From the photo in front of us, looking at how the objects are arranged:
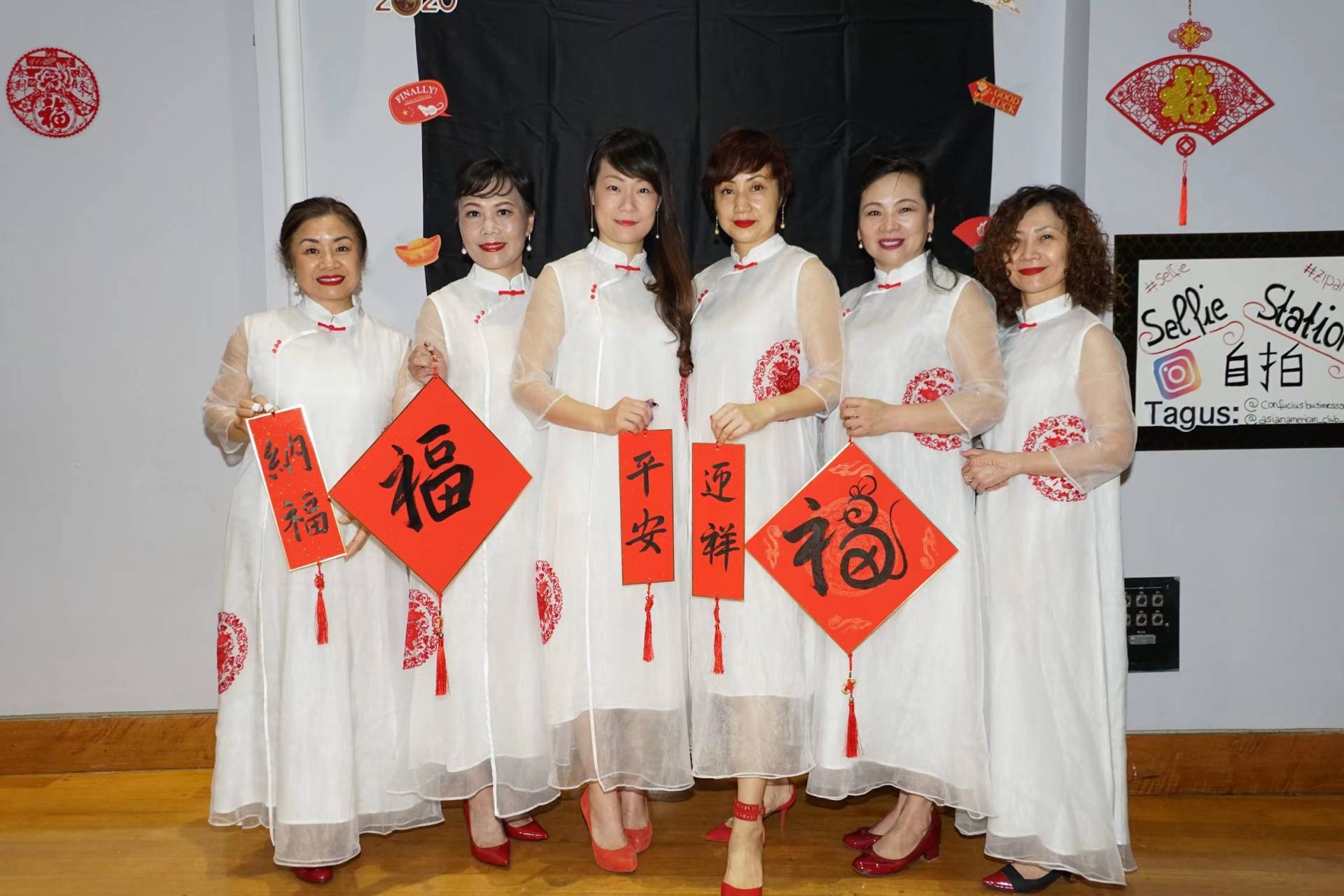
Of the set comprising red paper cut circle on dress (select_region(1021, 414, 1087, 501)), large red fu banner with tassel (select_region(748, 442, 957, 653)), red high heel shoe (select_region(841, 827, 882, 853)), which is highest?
red paper cut circle on dress (select_region(1021, 414, 1087, 501))

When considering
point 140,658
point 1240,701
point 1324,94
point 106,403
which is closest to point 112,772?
point 140,658

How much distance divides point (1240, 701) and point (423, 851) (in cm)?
243

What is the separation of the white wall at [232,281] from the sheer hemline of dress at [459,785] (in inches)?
45.7

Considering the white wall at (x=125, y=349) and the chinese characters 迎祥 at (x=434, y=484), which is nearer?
the chinese characters 迎祥 at (x=434, y=484)

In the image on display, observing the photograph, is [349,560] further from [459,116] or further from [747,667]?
[459,116]

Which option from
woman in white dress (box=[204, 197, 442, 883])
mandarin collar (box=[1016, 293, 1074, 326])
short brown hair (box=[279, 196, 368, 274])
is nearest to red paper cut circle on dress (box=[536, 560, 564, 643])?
woman in white dress (box=[204, 197, 442, 883])

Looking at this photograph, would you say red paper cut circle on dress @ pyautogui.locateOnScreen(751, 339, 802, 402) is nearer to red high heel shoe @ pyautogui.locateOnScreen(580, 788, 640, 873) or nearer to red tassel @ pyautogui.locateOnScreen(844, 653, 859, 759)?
red tassel @ pyautogui.locateOnScreen(844, 653, 859, 759)

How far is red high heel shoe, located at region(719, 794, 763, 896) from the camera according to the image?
7.79 feet

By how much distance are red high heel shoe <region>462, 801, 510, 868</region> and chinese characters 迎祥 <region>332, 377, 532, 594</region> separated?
68 centimetres

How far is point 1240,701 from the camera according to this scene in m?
3.08

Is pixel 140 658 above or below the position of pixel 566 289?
below

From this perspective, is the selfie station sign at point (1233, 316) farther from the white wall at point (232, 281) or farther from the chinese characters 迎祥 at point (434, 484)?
the chinese characters 迎祥 at point (434, 484)

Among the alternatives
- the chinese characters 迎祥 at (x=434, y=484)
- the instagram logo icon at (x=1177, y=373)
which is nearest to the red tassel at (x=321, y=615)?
the chinese characters 迎祥 at (x=434, y=484)

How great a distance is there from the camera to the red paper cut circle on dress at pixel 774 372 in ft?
7.79
